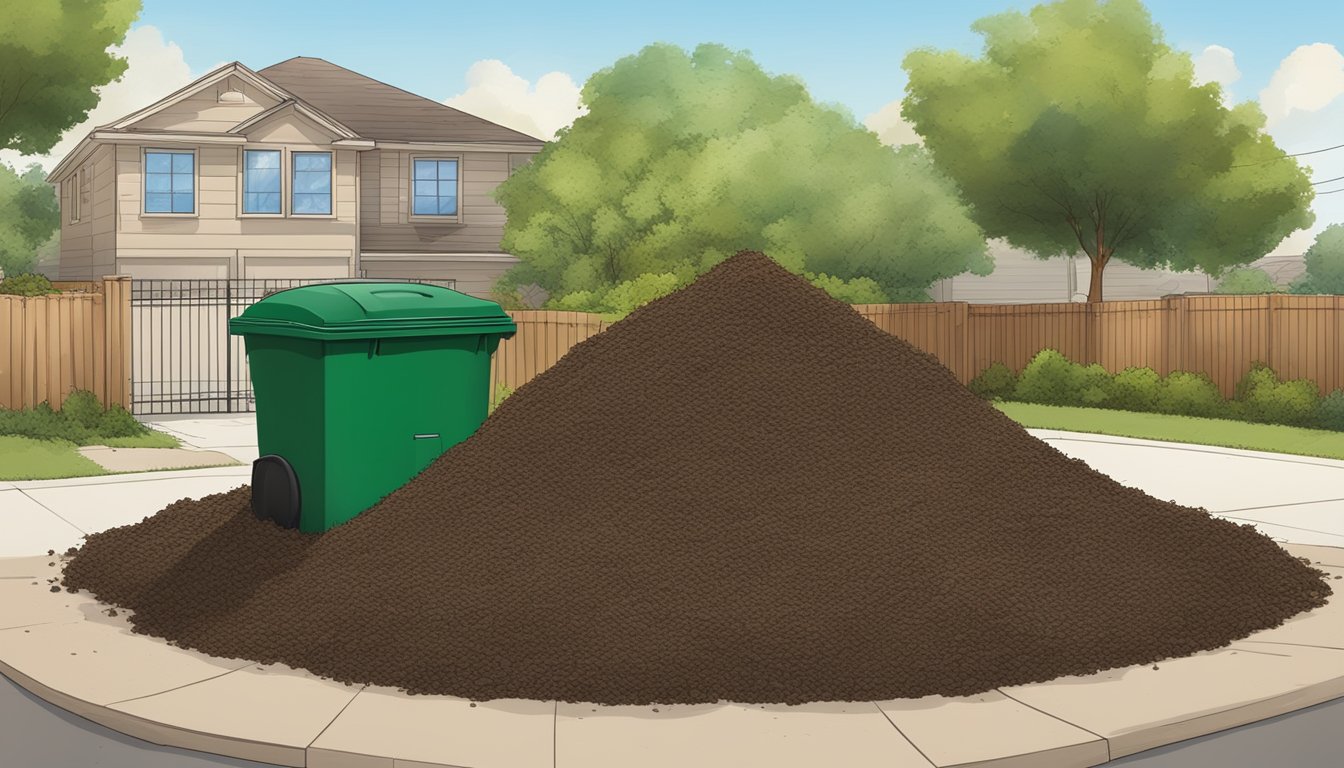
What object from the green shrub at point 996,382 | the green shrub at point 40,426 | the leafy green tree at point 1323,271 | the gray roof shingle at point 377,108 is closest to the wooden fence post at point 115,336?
the green shrub at point 40,426

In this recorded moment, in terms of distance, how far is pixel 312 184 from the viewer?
3033 cm

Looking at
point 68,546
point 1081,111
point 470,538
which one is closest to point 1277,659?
point 470,538

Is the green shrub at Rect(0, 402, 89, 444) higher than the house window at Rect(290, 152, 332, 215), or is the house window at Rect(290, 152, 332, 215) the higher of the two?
the house window at Rect(290, 152, 332, 215)

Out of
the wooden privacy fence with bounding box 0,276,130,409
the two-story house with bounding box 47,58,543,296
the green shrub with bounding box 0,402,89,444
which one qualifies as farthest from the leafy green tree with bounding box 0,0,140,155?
the green shrub with bounding box 0,402,89,444

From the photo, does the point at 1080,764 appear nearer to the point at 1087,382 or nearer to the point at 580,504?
the point at 580,504

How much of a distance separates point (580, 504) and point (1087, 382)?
18.4m

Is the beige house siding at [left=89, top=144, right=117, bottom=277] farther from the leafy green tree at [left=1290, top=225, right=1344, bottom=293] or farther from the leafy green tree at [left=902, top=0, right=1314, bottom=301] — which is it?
the leafy green tree at [left=1290, top=225, right=1344, bottom=293]

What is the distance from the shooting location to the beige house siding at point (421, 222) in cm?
3150

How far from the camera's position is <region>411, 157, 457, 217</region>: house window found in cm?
3197

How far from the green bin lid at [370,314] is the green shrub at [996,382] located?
59.2 feet

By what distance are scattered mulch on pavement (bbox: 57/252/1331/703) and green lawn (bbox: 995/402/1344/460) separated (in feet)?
34.5

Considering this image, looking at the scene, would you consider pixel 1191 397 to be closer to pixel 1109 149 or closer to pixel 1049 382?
pixel 1049 382

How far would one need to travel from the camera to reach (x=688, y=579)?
21.0ft

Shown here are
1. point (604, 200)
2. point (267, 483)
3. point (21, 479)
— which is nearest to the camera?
point (267, 483)
